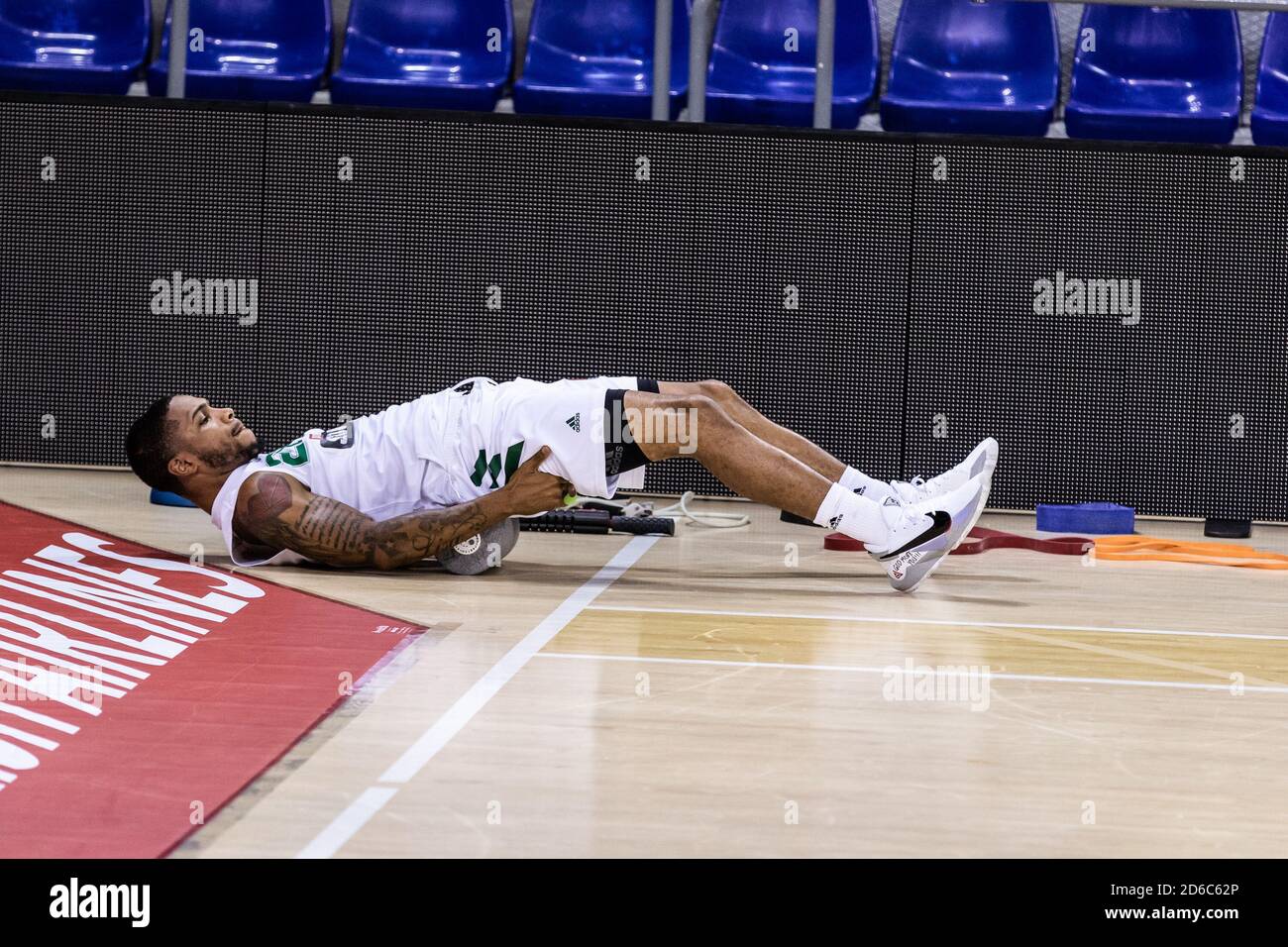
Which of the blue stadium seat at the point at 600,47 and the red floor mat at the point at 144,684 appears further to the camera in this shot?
the blue stadium seat at the point at 600,47

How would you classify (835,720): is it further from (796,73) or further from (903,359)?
(796,73)

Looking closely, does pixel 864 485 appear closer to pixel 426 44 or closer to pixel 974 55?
pixel 974 55

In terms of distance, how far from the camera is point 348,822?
7.41 ft

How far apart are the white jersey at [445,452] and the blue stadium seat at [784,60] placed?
10.8 feet

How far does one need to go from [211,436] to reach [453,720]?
1952mm

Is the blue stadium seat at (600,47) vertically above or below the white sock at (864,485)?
above

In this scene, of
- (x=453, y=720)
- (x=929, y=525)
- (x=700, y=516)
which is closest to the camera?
(x=453, y=720)

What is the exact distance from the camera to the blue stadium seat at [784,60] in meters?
7.46

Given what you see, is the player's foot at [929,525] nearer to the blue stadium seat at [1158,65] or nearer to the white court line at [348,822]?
the white court line at [348,822]

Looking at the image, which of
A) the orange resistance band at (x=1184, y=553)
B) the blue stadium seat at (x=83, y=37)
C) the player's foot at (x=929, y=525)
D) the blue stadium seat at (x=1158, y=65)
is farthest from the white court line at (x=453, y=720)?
the blue stadium seat at (x=83, y=37)

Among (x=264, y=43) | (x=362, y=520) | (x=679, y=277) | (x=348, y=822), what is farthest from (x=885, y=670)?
(x=264, y=43)

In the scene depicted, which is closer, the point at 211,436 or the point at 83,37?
the point at 211,436
